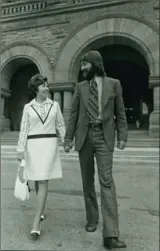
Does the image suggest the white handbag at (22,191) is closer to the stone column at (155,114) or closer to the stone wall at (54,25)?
the stone column at (155,114)

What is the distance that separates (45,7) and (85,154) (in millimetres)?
11374

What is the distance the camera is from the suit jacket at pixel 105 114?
2623mm

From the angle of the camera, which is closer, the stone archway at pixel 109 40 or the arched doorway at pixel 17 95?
the stone archway at pixel 109 40

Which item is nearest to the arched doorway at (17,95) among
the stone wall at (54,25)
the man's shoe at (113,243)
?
the stone wall at (54,25)

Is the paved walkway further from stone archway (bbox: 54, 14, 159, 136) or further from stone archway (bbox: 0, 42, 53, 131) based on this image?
stone archway (bbox: 0, 42, 53, 131)

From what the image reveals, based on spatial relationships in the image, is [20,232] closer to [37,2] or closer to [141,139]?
[141,139]

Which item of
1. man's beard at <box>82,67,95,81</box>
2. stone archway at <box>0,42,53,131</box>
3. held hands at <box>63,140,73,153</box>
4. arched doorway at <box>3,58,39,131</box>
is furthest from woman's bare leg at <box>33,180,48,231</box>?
arched doorway at <box>3,58,39,131</box>

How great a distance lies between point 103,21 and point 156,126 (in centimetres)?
488

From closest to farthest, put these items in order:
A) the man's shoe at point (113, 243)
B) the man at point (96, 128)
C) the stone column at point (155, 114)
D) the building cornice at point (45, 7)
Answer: the man's shoe at point (113, 243), the man at point (96, 128), the stone column at point (155, 114), the building cornice at point (45, 7)

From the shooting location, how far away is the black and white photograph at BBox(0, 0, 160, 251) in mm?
2556

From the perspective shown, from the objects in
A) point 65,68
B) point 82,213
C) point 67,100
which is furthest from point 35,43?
point 82,213

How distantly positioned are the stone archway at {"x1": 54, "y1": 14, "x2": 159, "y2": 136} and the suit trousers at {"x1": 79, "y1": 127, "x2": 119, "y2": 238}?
306 inches

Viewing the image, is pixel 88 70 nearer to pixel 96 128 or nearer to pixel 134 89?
pixel 96 128

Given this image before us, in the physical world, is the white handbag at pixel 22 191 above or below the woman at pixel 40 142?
below
